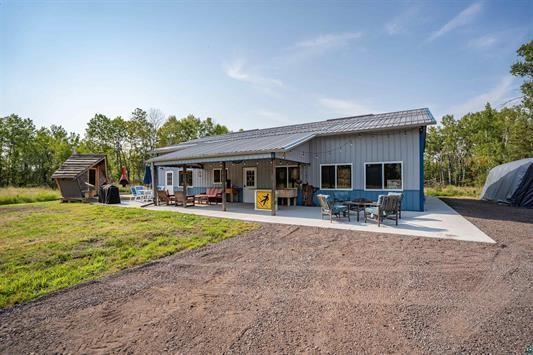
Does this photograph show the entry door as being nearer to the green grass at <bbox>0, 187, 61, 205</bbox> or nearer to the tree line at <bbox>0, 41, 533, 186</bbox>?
the green grass at <bbox>0, 187, 61, 205</bbox>

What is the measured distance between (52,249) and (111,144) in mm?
39720

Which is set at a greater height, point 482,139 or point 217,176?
point 482,139

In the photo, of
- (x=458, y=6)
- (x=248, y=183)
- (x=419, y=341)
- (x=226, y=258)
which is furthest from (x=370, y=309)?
(x=248, y=183)

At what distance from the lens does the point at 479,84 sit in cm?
1483

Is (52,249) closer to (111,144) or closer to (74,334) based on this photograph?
(74,334)

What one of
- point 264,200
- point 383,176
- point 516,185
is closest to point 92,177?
point 264,200

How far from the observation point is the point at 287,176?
13.6 m

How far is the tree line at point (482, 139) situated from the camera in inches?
731

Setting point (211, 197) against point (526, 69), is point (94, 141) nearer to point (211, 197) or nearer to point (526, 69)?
point (211, 197)

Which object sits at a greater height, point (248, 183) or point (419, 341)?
point (248, 183)

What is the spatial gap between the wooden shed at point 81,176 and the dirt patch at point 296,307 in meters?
15.1

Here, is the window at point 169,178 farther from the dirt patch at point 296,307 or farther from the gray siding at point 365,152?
the dirt patch at point 296,307

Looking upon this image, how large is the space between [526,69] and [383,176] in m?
17.3

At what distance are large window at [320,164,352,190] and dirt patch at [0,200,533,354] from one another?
6934 mm
